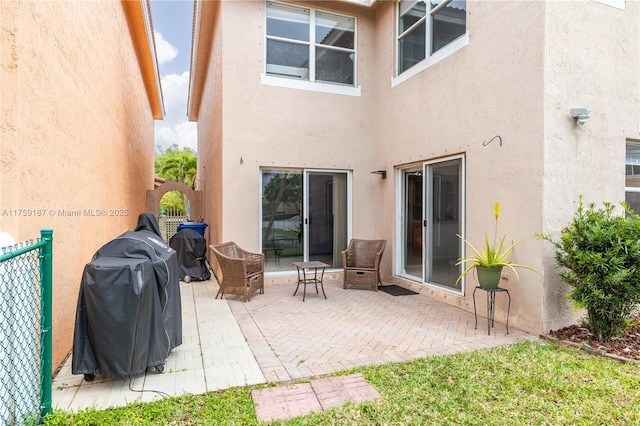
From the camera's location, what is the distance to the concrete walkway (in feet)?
10.9

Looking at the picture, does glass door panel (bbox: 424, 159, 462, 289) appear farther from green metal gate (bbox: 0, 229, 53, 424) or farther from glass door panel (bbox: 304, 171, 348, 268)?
green metal gate (bbox: 0, 229, 53, 424)

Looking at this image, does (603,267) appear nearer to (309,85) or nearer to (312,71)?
(309,85)

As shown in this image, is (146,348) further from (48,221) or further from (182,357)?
(48,221)

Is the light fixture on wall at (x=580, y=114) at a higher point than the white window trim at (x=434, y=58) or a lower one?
lower

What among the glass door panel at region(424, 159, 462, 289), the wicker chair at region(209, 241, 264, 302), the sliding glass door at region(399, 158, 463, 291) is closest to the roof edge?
the wicker chair at region(209, 241, 264, 302)

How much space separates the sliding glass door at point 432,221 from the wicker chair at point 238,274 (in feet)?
10.6

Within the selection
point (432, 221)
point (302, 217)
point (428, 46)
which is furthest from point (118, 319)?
point (428, 46)

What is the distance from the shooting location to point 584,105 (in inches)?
192

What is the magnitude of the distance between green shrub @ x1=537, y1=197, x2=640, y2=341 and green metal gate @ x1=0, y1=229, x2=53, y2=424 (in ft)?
17.7

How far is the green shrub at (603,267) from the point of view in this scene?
4043 mm

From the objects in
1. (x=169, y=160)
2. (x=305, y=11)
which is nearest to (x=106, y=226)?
(x=305, y=11)

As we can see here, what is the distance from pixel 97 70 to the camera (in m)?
5.48

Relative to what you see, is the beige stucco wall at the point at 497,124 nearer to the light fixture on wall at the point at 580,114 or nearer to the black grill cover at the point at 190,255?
the light fixture on wall at the point at 580,114

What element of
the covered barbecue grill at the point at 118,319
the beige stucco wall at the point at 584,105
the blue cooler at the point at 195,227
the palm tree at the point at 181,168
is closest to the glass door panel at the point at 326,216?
the blue cooler at the point at 195,227
